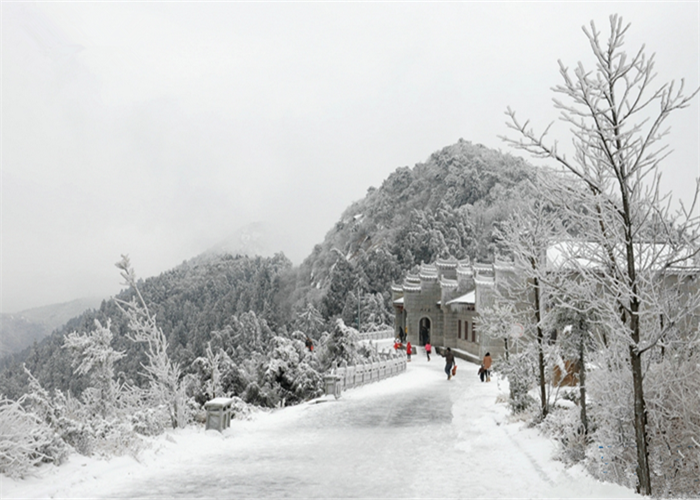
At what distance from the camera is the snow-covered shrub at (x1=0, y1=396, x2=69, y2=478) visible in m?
7.77

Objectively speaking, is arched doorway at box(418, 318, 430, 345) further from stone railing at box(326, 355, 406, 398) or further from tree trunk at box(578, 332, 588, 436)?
tree trunk at box(578, 332, 588, 436)

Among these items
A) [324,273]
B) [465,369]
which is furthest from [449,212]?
[465,369]

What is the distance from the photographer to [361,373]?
76.5ft

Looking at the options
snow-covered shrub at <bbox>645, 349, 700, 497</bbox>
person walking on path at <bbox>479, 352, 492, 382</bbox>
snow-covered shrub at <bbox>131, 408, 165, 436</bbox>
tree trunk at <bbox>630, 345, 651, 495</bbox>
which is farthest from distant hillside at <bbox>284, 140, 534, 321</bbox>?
tree trunk at <bbox>630, 345, 651, 495</bbox>

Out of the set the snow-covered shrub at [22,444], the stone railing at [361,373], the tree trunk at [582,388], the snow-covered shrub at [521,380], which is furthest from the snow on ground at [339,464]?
the stone railing at [361,373]

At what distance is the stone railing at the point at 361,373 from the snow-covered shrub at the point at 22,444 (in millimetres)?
11426

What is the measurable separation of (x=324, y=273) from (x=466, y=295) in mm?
67158

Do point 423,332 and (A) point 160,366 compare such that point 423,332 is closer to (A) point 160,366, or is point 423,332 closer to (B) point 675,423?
(A) point 160,366

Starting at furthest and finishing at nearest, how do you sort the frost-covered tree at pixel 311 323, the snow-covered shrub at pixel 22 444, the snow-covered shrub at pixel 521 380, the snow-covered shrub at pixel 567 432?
the frost-covered tree at pixel 311 323, the snow-covered shrub at pixel 521 380, the snow-covered shrub at pixel 567 432, the snow-covered shrub at pixel 22 444

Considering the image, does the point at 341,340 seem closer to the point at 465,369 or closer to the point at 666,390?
the point at 465,369

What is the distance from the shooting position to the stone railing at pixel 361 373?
19.5 meters

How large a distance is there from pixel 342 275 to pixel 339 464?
70.2m

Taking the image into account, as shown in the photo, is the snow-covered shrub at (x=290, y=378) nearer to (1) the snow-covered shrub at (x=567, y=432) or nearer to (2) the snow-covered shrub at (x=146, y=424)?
(2) the snow-covered shrub at (x=146, y=424)

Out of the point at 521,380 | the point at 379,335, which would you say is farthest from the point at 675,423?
the point at 379,335
